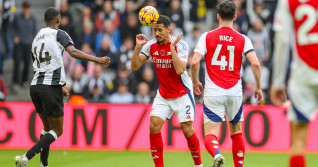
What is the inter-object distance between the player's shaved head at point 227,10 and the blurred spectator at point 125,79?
715 centimetres

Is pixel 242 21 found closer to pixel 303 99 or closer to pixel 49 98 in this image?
pixel 49 98

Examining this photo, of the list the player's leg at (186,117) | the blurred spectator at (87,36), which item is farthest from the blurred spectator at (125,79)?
the player's leg at (186,117)

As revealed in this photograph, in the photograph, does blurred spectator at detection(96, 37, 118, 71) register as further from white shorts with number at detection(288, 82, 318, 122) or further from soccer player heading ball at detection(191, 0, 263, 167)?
white shorts with number at detection(288, 82, 318, 122)

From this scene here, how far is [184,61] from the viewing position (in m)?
7.96

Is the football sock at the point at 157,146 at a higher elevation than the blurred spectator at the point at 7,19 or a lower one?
lower

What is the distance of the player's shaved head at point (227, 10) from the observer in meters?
7.39

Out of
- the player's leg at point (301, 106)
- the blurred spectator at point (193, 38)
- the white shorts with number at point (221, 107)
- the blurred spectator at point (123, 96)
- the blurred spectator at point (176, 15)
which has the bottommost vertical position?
the blurred spectator at point (123, 96)

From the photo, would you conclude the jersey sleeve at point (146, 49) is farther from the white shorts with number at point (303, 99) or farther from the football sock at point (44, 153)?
the white shorts with number at point (303, 99)

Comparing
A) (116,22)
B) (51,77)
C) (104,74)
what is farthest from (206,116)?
(116,22)

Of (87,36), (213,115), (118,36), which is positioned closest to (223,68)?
(213,115)

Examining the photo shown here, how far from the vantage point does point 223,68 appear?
7492 mm

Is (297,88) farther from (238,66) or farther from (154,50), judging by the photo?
(154,50)

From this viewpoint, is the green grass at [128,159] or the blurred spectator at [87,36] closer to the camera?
the green grass at [128,159]

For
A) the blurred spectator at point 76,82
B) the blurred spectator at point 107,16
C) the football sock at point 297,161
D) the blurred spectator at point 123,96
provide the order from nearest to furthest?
the football sock at point 297,161
the blurred spectator at point 123,96
the blurred spectator at point 76,82
the blurred spectator at point 107,16
